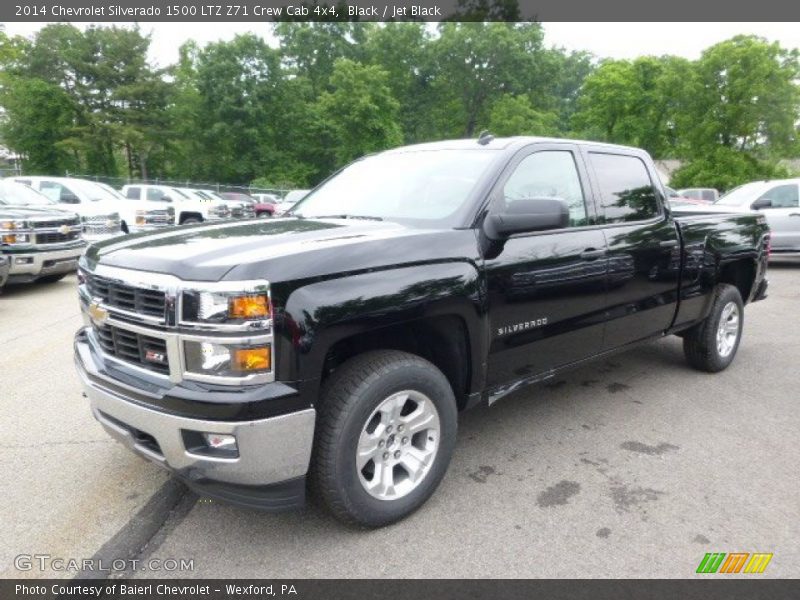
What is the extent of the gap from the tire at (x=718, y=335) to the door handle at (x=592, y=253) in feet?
6.00

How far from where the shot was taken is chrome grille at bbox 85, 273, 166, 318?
7.98 ft

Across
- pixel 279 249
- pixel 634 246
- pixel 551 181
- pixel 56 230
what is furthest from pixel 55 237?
pixel 634 246

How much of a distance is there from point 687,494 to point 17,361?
18.4ft

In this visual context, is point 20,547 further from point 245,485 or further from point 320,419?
point 320,419

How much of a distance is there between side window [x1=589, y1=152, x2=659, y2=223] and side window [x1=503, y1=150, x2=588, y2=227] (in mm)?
248

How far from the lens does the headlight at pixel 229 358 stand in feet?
7.58

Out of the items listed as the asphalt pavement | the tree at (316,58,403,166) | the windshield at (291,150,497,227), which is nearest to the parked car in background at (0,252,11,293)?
the asphalt pavement

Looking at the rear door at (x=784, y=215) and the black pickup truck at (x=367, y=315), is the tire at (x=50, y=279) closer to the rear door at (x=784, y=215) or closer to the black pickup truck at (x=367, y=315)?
the black pickup truck at (x=367, y=315)

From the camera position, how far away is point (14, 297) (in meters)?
8.84

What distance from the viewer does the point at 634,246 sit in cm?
401

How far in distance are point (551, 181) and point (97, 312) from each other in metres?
2.69

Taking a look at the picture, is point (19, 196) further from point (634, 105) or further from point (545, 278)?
point (634, 105)

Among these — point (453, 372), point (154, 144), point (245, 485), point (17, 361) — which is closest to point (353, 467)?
point (245, 485)

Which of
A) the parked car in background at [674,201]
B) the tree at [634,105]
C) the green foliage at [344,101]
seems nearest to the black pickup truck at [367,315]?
the parked car in background at [674,201]
